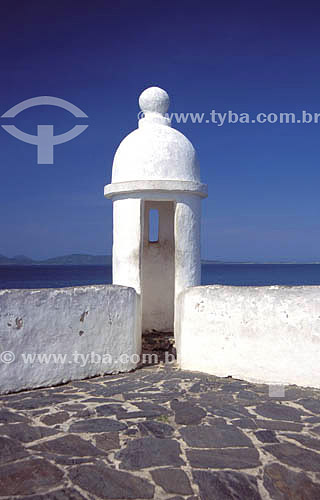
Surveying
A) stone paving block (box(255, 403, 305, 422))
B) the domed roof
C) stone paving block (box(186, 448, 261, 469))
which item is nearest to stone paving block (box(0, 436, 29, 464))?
stone paving block (box(186, 448, 261, 469))

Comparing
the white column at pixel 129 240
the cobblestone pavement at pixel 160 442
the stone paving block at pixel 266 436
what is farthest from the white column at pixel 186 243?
the stone paving block at pixel 266 436

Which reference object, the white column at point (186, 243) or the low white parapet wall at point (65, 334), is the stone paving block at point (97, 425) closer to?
the low white parapet wall at point (65, 334)

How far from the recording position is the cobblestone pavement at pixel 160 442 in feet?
9.95

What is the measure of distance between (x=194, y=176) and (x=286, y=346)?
3.05 metres

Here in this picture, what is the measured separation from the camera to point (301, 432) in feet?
13.0

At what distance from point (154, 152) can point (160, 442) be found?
4.36 meters

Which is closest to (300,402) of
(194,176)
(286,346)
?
(286,346)

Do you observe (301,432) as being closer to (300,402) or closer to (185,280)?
(300,402)

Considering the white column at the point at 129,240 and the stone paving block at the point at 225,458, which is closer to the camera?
the stone paving block at the point at 225,458

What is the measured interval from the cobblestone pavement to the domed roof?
3117mm

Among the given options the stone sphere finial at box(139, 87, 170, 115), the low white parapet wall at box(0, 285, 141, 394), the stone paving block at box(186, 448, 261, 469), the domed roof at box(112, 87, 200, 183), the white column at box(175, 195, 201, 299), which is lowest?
the stone paving block at box(186, 448, 261, 469)

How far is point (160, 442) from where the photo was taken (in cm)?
376

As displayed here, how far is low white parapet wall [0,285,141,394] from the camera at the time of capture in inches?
200

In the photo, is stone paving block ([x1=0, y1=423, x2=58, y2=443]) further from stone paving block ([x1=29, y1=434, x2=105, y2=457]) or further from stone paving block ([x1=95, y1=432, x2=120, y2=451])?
stone paving block ([x1=95, y1=432, x2=120, y2=451])
